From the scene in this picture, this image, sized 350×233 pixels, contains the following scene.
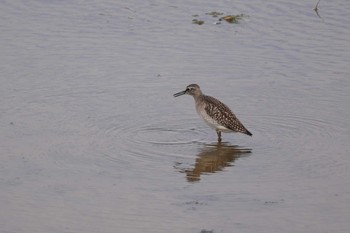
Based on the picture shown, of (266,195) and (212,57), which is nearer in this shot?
(266,195)

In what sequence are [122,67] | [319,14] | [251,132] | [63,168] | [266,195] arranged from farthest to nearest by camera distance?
[319,14] → [122,67] → [251,132] → [63,168] → [266,195]

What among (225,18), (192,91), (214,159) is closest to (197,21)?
(225,18)

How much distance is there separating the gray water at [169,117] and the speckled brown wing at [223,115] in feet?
0.85

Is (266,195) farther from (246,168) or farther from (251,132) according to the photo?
(251,132)

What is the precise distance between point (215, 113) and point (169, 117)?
2.37 ft

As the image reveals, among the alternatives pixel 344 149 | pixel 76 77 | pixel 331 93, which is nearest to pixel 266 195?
pixel 344 149

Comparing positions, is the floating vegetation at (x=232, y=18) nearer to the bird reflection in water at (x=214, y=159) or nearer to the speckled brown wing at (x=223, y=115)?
the speckled brown wing at (x=223, y=115)

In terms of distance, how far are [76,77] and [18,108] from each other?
5.32 feet

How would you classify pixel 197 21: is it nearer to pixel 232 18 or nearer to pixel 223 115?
pixel 232 18

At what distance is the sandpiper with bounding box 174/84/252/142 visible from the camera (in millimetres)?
12484

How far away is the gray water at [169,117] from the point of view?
381 inches

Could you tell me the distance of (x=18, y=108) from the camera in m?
12.9

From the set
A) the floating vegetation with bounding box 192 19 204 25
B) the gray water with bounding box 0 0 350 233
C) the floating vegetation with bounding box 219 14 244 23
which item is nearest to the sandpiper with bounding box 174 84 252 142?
the gray water with bounding box 0 0 350 233

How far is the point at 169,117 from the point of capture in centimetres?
1306
